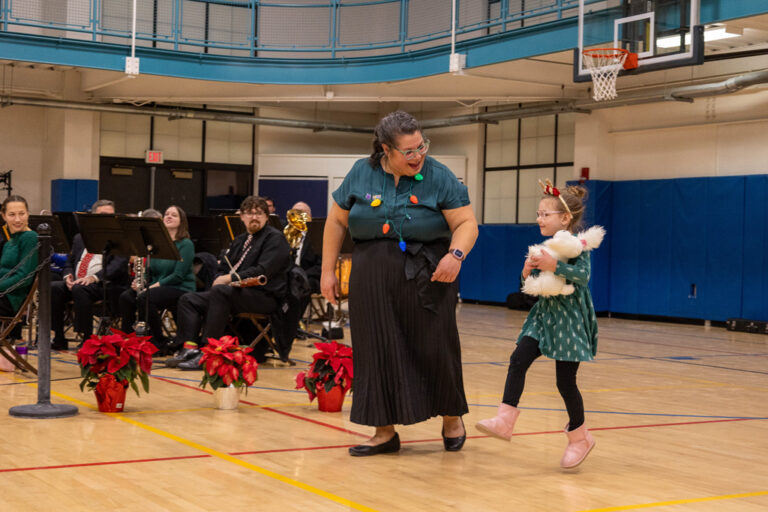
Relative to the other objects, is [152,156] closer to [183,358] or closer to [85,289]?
[85,289]

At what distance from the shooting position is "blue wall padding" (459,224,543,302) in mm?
17453

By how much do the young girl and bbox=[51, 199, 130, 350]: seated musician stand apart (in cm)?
525

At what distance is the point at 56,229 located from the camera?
1027cm

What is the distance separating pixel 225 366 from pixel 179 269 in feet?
10.3

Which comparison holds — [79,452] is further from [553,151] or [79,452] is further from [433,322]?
[553,151]

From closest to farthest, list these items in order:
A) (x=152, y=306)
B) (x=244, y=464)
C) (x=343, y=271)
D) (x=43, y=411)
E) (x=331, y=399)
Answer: (x=244, y=464) < (x=43, y=411) < (x=331, y=399) < (x=152, y=306) < (x=343, y=271)

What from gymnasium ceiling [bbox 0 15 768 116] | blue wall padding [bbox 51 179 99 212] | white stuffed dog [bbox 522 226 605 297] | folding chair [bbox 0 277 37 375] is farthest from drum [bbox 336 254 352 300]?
blue wall padding [bbox 51 179 99 212]

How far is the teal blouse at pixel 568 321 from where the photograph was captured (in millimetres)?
4277

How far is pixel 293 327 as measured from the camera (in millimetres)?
8094

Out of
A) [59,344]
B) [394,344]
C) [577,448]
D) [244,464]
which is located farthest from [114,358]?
[59,344]

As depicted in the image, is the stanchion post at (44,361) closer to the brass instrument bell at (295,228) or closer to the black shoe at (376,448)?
the black shoe at (376,448)

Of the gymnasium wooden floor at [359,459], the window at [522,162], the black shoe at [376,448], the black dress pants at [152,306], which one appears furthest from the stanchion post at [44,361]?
the window at [522,162]

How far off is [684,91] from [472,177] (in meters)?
5.90

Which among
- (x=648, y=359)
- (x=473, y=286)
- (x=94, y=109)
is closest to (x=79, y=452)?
(x=648, y=359)
